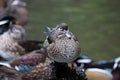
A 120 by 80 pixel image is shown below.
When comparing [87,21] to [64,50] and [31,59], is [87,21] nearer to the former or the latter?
[31,59]

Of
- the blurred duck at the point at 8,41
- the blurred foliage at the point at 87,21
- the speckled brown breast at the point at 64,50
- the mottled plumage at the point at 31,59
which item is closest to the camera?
the speckled brown breast at the point at 64,50

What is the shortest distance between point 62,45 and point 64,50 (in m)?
0.03

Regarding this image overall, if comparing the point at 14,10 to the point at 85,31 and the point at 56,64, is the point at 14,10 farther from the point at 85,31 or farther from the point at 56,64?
the point at 85,31

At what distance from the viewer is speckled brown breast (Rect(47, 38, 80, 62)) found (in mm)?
1523

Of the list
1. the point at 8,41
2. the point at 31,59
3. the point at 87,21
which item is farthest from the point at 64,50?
the point at 87,21

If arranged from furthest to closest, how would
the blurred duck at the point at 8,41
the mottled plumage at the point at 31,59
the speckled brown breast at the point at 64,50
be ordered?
the blurred duck at the point at 8,41 → the mottled plumage at the point at 31,59 → the speckled brown breast at the point at 64,50

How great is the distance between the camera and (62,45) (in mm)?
1552

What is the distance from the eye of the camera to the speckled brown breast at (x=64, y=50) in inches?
60.0

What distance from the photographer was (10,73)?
1741 millimetres

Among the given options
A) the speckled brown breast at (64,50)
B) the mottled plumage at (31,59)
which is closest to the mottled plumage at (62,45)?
the speckled brown breast at (64,50)

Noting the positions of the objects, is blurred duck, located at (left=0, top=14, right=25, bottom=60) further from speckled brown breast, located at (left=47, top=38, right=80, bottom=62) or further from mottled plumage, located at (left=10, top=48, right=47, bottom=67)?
speckled brown breast, located at (left=47, top=38, right=80, bottom=62)

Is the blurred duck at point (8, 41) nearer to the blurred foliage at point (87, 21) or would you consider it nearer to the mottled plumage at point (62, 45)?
the mottled plumage at point (62, 45)

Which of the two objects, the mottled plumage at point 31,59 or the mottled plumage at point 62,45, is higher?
the mottled plumage at point 31,59

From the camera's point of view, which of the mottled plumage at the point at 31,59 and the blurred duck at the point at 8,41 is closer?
the mottled plumage at the point at 31,59
